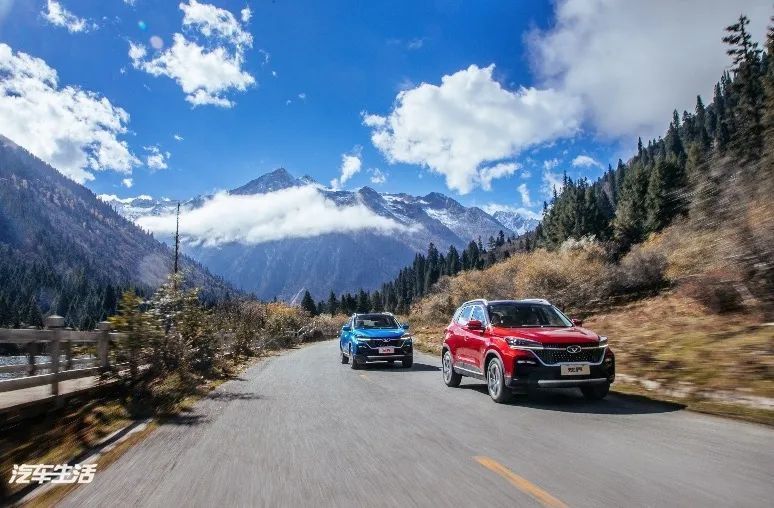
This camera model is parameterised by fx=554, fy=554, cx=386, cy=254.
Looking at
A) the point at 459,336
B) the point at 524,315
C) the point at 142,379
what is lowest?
the point at 142,379

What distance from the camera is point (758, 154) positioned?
427 inches

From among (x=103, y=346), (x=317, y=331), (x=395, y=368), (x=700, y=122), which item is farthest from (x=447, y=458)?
(x=700, y=122)

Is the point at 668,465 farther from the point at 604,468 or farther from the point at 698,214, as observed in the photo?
the point at 698,214

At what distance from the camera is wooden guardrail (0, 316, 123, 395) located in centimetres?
815

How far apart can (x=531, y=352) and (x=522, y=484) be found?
15.0 feet

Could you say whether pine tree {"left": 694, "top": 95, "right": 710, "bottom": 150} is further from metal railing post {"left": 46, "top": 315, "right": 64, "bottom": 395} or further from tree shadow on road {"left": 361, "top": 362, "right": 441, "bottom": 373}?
metal railing post {"left": 46, "top": 315, "right": 64, "bottom": 395}

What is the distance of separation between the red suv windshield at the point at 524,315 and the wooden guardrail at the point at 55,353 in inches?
297

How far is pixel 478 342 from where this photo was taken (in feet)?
35.3

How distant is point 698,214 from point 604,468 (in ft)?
28.1

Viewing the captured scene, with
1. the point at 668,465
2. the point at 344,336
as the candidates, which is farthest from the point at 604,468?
the point at 344,336

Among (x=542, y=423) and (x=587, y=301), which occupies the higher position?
(x=587, y=301)

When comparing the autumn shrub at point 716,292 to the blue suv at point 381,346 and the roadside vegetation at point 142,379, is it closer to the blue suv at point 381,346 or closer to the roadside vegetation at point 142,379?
the blue suv at point 381,346

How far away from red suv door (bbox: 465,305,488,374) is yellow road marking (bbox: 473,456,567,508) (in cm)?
497

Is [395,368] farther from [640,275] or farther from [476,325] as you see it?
[640,275]
